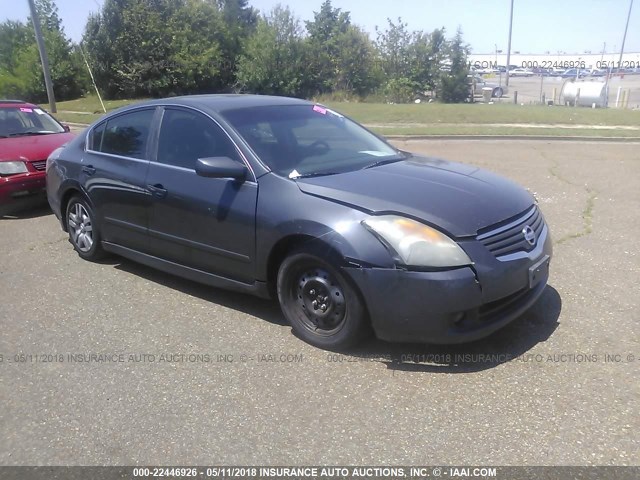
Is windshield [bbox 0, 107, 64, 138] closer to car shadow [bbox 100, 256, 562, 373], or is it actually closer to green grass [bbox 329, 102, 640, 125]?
car shadow [bbox 100, 256, 562, 373]

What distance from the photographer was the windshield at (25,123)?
8305 millimetres

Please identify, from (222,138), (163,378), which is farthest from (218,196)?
(163,378)

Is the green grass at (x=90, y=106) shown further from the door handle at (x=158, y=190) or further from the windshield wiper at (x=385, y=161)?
the windshield wiper at (x=385, y=161)

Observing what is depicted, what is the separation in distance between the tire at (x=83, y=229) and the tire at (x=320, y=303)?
236 cm

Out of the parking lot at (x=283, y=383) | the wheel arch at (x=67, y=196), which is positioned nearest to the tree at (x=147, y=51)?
the wheel arch at (x=67, y=196)

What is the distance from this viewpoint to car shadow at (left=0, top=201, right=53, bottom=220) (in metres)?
7.60

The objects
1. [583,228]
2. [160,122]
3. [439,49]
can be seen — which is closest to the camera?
[160,122]

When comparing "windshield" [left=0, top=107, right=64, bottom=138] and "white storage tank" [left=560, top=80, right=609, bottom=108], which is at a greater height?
"windshield" [left=0, top=107, right=64, bottom=138]

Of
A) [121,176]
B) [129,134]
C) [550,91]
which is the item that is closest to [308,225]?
[121,176]

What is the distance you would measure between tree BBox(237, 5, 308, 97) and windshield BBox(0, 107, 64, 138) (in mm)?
28774

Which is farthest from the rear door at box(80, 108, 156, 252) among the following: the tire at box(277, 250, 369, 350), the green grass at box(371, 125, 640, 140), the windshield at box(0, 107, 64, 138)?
the green grass at box(371, 125, 640, 140)

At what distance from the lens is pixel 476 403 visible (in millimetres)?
3086

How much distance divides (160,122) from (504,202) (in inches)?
109

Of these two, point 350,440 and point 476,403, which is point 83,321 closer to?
point 350,440
